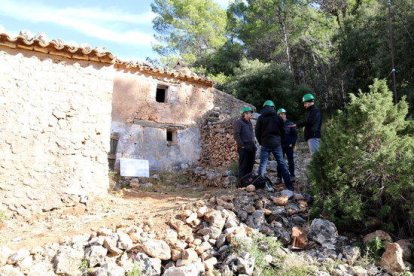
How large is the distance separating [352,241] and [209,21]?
18942 millimetres

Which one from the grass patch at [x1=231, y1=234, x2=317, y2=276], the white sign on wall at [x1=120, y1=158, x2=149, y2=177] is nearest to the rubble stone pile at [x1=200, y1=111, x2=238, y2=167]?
the white sign on wall at [x1=120, y1=158, x2=149, y2=177]

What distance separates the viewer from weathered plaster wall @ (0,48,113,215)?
599 centimetres

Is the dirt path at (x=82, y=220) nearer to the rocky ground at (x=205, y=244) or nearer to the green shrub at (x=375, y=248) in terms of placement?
the rocky ground at (x=205, y=244)

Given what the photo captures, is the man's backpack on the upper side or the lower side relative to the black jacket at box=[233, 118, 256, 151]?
lower

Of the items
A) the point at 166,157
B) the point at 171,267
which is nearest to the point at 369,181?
the point at 171,267

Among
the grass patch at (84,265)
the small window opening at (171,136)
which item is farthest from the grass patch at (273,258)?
the small window opening at (171,136)

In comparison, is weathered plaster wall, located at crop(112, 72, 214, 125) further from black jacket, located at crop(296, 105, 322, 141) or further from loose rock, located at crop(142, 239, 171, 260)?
loose rock, located at crop(142, 239, 171, 260)

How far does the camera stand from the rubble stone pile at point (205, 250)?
170 inches

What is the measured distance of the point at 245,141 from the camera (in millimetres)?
7344

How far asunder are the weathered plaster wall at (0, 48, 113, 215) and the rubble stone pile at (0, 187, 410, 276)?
162 cm

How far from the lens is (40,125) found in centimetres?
625

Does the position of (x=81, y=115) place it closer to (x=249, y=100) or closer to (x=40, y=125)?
(x=40, y=125)

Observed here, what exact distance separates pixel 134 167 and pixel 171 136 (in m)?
1.92

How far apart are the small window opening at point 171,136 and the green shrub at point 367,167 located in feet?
22.1
